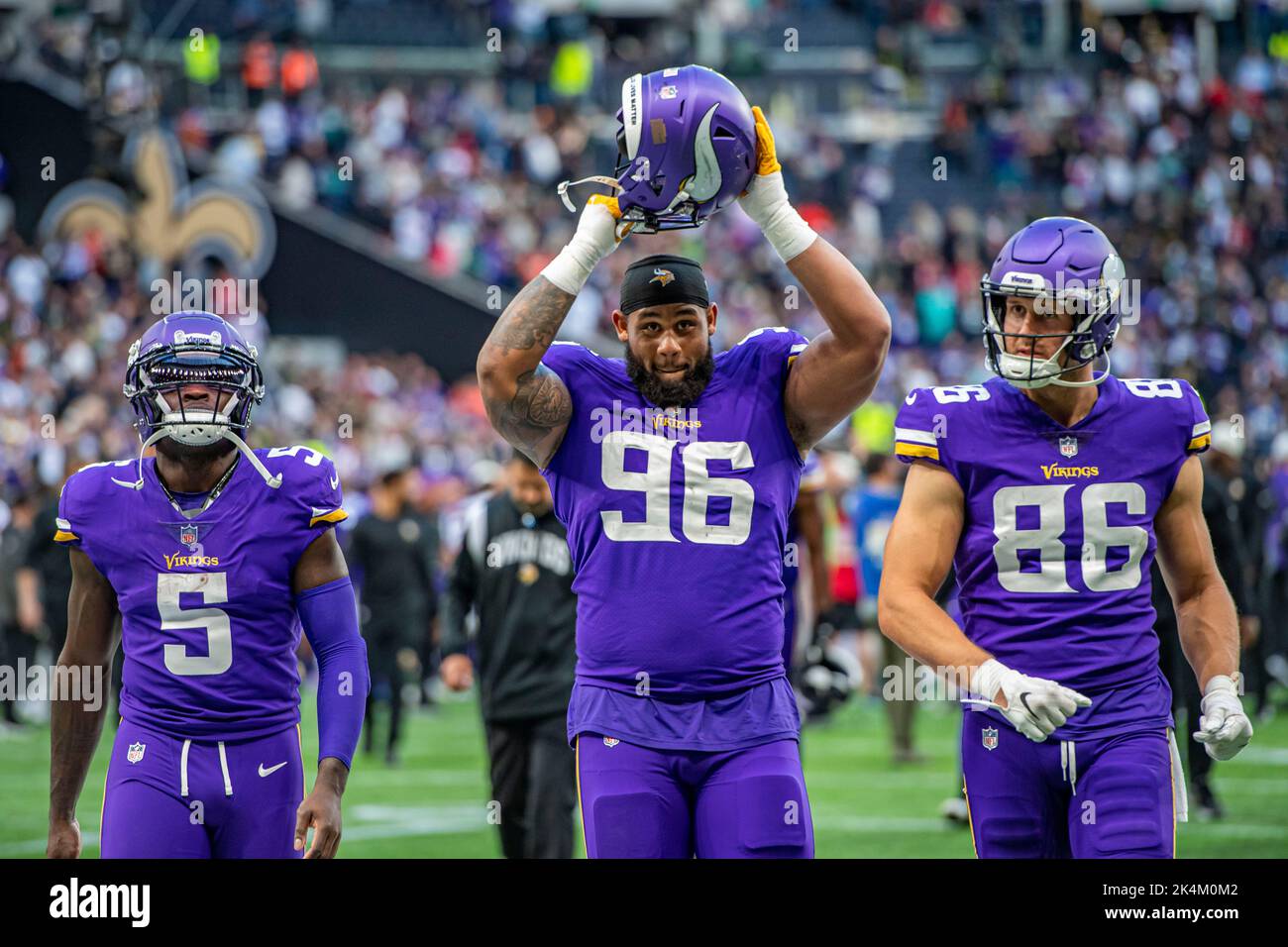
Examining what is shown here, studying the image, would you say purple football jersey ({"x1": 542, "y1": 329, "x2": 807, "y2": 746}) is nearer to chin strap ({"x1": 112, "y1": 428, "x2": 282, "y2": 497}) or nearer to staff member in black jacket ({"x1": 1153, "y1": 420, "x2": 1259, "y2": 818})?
chin strap ({"x1": 112, "y1": 428, "x2": 282, "y2": 497})

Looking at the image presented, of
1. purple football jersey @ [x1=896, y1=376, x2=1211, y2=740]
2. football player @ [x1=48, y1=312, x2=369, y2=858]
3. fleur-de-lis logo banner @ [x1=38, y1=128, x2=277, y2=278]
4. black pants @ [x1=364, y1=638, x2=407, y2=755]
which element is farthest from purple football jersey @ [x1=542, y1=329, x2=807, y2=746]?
fleur-de-lis logo banner @ [x1=38, y1=128, x2=277, y2=278]

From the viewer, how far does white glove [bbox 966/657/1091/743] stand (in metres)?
4.02

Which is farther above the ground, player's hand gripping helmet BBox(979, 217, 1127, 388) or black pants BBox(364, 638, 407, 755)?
player's hand gripping helmet BBox(979, 217, 1127, 388)

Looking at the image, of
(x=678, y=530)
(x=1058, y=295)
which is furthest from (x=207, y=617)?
(x=1058, y=295)

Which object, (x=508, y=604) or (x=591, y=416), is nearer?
(x=591, y=416)

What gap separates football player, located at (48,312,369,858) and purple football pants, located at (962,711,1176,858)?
1634mm

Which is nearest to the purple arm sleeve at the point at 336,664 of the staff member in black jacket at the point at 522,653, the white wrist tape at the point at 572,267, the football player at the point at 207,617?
the football player at the point at 207,617

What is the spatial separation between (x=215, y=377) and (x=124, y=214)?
18795 millimetres

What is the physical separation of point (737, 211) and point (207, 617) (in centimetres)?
2169

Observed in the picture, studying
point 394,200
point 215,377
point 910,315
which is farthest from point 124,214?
point 215,377

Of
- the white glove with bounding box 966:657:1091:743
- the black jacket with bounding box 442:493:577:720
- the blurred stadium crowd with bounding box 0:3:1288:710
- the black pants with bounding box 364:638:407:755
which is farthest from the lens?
the blurred stadium crowd with bounding box 0:3:1288:710
